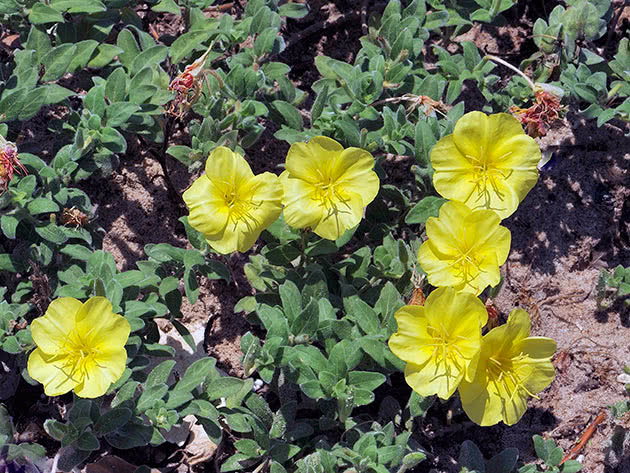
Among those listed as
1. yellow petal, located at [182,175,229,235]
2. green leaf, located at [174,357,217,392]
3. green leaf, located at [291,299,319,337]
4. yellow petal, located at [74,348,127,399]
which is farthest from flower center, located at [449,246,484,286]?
yellow petal, located at [74,348,127,399]

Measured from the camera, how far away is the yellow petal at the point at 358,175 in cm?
373

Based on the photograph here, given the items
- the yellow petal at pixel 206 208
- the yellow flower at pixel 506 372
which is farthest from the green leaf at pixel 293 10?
the yellow flower at pixel 506 372

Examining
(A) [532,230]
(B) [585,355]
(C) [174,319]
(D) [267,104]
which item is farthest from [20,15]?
(B) [585,355]

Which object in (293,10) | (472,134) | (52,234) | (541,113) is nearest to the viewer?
(472,134)

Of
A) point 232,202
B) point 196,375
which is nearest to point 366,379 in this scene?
point 196,375

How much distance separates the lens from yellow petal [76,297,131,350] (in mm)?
3500

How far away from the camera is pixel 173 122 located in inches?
177

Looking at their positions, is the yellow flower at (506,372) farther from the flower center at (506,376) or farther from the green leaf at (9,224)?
the green leaf at (9,224)

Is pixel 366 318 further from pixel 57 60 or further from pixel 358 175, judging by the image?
pixel 57 60

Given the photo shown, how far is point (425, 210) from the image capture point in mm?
4102

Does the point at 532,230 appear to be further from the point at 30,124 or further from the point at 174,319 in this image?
the point at 30,124

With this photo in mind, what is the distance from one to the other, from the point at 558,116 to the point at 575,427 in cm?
168

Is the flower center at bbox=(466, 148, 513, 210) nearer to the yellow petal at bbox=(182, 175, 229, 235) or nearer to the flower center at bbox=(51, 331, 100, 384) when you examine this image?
the yellow petal at bbox=(182, 175, 229, 235)

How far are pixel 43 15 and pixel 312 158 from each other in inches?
66.5
